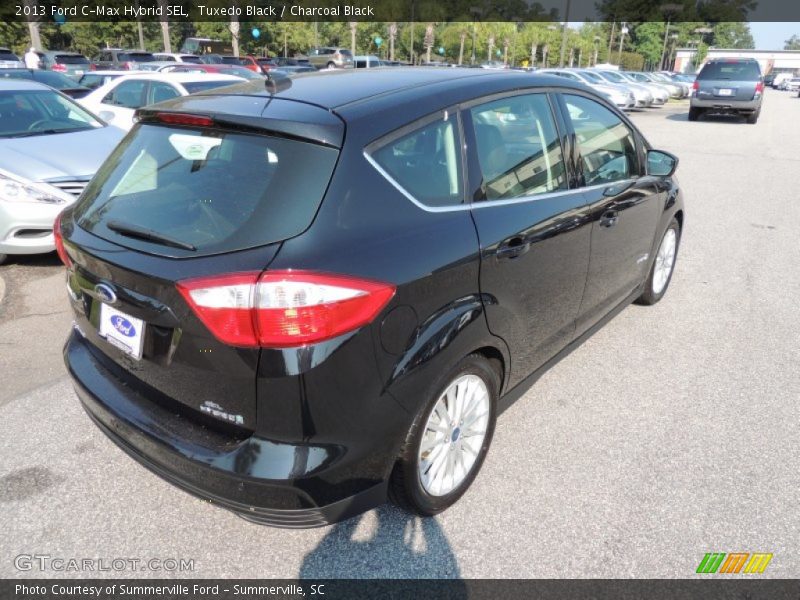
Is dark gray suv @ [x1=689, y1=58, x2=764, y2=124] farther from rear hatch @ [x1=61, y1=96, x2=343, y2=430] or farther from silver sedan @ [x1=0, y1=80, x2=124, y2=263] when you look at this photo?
rear hatch @ [x1=61, y1=96, x2=343, y2=430]

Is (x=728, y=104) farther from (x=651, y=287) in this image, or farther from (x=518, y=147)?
(x=518, y=147)

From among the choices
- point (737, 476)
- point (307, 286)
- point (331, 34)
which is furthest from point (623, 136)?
point (331, 34)

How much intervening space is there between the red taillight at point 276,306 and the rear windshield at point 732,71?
→ 23.1 meters

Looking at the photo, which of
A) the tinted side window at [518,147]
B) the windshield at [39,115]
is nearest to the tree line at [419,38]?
the windshield at [39,115]

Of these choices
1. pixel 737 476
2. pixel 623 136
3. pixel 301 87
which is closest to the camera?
pixel 301 87

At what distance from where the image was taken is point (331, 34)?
2645 inches

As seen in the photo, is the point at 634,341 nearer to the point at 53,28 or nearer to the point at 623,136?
the point at 623,136

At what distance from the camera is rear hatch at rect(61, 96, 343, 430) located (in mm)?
1936

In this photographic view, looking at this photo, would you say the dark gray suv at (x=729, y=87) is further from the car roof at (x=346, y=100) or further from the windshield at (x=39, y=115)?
the car roof at (x=346, y=100)

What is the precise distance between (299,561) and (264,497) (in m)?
0.56

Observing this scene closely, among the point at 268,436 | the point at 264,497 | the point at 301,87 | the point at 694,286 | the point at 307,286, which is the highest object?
the point at 301,87

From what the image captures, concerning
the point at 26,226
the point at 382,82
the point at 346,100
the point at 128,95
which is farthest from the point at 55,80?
the point at 346,100

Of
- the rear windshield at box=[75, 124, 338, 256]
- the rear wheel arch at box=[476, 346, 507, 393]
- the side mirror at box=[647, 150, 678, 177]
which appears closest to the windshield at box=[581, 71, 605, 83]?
the side mirror at box=[647, 150, 678, 177]

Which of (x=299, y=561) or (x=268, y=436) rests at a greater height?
(x=268, y=436)
